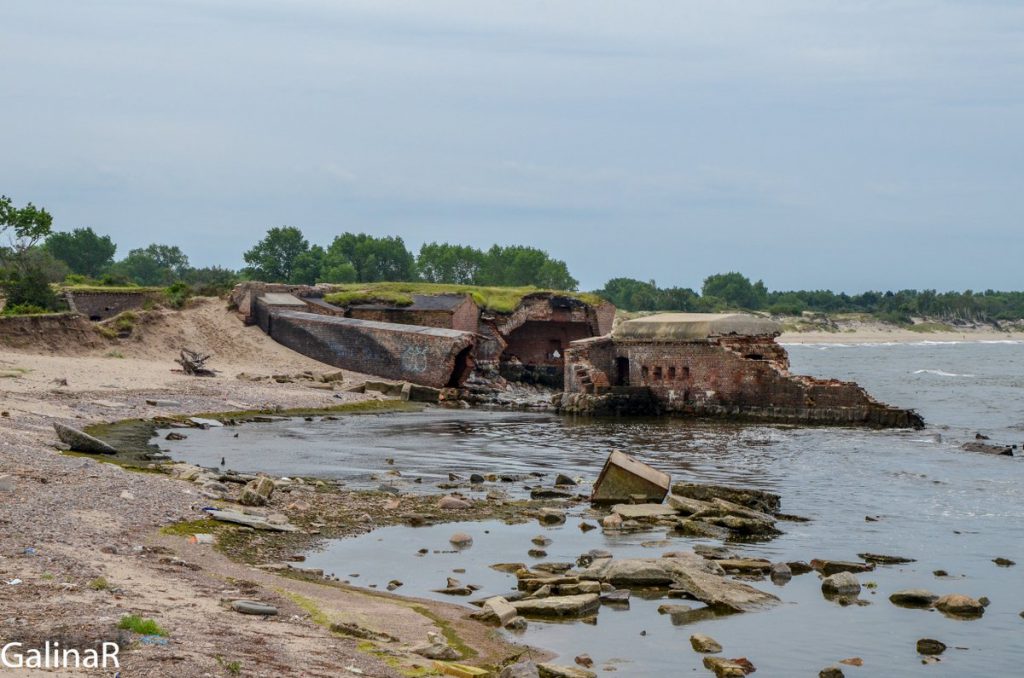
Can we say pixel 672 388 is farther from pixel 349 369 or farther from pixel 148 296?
pixel 148 296

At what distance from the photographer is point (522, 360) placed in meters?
45.3

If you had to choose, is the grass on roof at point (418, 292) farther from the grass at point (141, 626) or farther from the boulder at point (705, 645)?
the grass at point (141, 626)

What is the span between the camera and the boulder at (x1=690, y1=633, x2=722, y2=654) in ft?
30.5

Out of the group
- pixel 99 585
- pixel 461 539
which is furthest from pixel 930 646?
pixel 99 585

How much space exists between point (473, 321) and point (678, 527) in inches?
1107

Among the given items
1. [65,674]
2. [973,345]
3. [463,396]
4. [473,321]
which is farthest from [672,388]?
[973,345]

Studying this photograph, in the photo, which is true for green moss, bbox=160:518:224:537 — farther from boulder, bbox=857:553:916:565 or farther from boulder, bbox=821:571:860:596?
boulder, bbox=857:553:916:565

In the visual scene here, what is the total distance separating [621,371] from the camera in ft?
112

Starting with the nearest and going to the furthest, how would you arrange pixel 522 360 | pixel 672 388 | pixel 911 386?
pixel 672 388 < pixel 522 360 < pixel 911 386

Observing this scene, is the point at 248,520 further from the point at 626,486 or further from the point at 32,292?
the point at 32,292

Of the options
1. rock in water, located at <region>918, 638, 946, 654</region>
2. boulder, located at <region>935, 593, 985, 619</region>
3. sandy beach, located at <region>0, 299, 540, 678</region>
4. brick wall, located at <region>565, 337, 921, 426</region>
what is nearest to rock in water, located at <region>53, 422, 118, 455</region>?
sandy beach, located at <region>0, 299, 540, 678</region>

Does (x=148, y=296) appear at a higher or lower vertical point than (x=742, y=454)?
higher

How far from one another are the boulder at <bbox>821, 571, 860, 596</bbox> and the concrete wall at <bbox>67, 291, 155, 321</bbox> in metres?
35.4

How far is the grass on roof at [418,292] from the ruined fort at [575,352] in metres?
0.12
